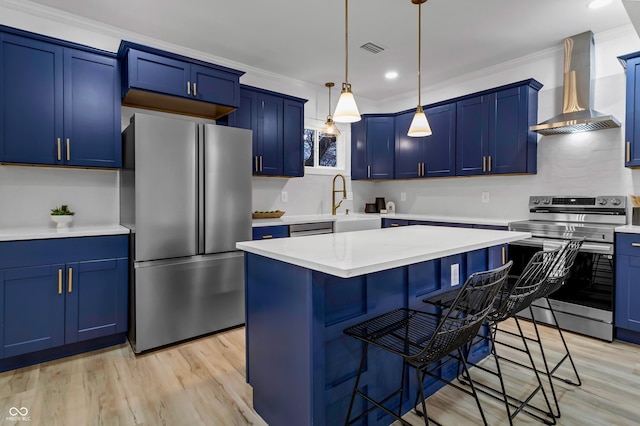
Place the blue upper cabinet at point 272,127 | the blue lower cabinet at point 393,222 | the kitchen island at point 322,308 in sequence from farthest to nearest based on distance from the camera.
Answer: the blue lower cabinet at point 393,222 < the blue upper cabinet at point 272,127 < the kitchen island at point 322,308

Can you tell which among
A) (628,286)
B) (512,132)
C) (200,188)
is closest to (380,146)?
(512,132)

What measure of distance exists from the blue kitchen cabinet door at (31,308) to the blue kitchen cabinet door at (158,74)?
159cm

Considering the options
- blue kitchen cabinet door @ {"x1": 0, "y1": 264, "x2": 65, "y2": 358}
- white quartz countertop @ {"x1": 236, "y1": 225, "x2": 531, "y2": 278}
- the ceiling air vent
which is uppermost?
the ceiling air vent

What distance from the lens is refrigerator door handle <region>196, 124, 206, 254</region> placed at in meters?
2.92

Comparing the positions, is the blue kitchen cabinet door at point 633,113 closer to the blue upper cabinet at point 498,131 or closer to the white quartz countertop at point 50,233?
the blue upper cabinet at point 498,131

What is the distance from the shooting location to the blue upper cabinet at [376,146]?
496 centimetres

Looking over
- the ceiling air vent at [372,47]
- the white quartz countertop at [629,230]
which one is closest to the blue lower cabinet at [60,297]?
the ceiling air vent at [372,47]

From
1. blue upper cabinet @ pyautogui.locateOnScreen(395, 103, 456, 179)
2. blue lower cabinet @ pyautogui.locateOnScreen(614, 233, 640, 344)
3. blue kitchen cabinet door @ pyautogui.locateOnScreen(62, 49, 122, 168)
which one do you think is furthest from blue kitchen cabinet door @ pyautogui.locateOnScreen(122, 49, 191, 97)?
blue lower cabinet @ pyautogui.locateOnScreen(614, 233, 640, 344)

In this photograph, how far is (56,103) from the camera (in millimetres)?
2680

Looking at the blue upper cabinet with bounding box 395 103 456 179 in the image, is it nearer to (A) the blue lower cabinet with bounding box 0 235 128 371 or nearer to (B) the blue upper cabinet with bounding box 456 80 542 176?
(B) the blue upper cabinet with bounding box 456 80 542 176

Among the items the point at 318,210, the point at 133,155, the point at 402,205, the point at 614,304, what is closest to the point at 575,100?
the point at 614,304

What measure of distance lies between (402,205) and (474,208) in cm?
113

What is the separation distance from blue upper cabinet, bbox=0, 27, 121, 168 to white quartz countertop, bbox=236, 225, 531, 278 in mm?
1860

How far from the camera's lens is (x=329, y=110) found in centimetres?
480
